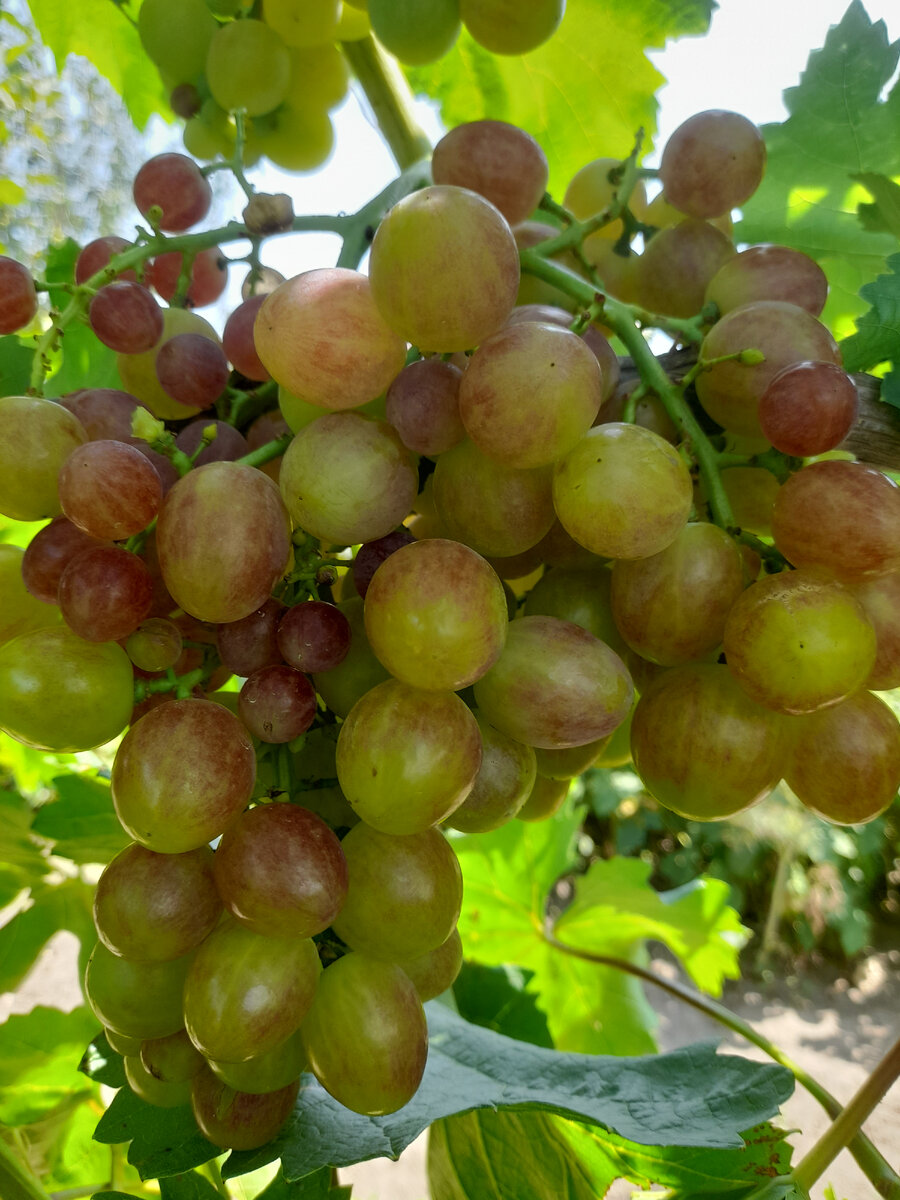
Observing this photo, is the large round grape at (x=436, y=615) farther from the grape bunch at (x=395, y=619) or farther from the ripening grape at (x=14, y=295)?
the ripening grape at (x=14, y=295)

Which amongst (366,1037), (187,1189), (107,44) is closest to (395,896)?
(366,1037)

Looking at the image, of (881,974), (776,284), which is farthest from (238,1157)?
(881,974)

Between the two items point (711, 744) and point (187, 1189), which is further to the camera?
point (187, 1189)

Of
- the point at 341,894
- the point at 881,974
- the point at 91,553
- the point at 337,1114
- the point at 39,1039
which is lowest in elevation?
the point at 881,974

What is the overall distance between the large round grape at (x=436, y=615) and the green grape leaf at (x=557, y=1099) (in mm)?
240

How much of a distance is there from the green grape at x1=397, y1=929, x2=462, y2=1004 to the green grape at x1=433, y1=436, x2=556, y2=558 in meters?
0.20

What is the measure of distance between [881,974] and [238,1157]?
10.00 feet

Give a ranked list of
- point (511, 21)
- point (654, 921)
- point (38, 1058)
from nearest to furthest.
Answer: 1. point (511, 21)
2. point (38, 1058)
3. point (654, 921)

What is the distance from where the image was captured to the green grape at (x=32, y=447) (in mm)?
378

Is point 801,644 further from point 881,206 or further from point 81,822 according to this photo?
point 81,822

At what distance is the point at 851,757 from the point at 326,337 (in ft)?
0.95

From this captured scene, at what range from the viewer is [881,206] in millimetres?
570

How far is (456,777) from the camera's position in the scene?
1.14ft

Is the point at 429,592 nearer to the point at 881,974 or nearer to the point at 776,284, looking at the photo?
the point at 776,284
